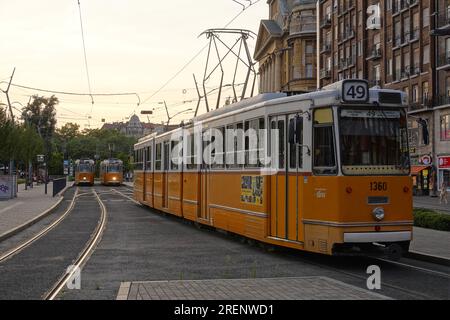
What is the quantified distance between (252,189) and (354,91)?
3.47 metres

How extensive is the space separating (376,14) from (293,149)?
54.4 m

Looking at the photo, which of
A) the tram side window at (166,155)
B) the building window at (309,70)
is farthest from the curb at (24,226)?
the building window at (309,70)

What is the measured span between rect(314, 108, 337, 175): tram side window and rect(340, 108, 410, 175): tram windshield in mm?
192

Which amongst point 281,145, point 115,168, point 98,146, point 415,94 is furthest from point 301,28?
point 281,145

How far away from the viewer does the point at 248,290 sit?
8859 mm

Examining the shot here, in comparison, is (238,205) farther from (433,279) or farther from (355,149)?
(433,279)

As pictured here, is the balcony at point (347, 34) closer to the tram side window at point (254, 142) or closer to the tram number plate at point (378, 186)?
the tram side window at point (254, 142)

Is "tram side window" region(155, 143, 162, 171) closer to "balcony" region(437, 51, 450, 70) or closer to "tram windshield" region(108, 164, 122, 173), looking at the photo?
"balcony" region(437, 51, 450, 70)

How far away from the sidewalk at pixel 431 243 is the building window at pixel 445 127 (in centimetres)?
3849

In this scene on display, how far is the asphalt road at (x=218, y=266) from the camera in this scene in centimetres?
952

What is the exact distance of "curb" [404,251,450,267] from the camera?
12.0 metres

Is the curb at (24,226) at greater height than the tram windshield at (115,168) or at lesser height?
lesser

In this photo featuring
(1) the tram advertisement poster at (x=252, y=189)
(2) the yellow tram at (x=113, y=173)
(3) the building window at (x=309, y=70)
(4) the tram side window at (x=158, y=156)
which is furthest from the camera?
(3) the building window at (x=309, y=70)

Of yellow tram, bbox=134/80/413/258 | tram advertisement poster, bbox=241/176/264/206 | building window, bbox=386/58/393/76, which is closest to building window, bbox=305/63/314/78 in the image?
building window, bbox=386/58/393/76
